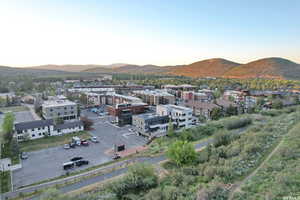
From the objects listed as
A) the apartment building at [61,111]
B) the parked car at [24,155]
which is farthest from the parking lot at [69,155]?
the apartment building at [61,111]

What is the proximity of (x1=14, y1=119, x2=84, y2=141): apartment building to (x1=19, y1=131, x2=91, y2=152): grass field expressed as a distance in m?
0.92

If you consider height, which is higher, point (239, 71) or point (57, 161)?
point (239, 71)

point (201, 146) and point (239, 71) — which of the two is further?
point (239, 71)

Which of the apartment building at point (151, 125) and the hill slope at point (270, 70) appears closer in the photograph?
the apartment building at point (151, 125)

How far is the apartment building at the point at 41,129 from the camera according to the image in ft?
85.3

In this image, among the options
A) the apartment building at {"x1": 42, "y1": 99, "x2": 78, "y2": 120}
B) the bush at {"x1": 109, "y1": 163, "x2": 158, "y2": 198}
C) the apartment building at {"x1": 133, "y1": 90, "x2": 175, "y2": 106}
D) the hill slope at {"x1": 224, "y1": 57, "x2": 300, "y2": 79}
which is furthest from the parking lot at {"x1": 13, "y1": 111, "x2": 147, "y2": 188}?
the hill slope at {"x1": 224, "y1": 57, "x2": 300, "y2": 79}

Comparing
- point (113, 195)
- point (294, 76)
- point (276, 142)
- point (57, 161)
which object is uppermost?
point (294, 76)

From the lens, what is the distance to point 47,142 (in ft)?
84.3

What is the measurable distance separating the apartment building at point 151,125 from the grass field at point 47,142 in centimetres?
791

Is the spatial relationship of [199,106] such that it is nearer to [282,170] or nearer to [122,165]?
[122,165]

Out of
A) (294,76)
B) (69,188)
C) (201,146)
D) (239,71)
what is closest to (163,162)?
(201,146)

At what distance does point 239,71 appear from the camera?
16988 cm

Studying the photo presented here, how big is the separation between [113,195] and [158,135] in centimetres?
1600

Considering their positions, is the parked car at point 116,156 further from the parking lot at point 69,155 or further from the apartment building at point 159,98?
the apartment building at point 159,98
